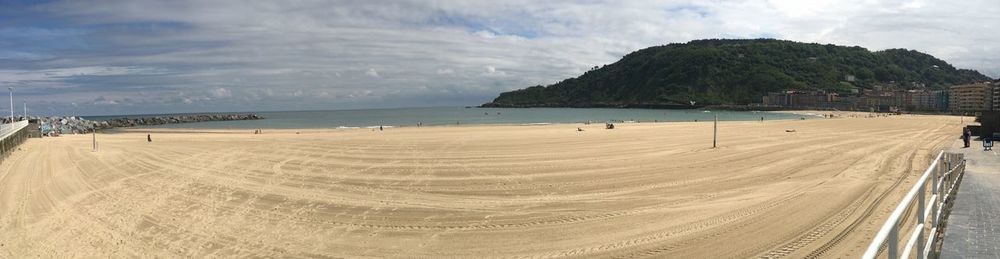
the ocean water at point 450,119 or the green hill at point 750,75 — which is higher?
the green hill at point 750,75

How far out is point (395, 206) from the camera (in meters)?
10.4

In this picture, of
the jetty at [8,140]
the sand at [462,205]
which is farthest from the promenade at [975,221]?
the jetty at [8,140]

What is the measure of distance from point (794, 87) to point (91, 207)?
177 metres

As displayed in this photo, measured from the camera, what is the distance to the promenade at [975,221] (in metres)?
4.56

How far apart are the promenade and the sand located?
1.11 m

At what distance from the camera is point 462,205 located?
10.4 metres

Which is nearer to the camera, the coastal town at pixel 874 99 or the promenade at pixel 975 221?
the promenade at pixel 975 221

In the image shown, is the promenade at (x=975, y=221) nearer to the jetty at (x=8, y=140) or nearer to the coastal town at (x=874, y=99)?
the jetty at (x=8, y=140)

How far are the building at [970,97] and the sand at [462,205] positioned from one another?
116108 millimetres

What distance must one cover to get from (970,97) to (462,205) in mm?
145192

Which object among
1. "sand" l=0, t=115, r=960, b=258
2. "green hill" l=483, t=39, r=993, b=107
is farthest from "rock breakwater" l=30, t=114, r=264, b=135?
"green hill" l=483, t=39, r=993, b=107

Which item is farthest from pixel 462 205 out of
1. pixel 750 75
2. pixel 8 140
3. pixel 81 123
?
pixel 750 75

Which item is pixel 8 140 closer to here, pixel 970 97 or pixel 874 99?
pixel 970 97

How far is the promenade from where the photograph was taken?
4.56 metres
